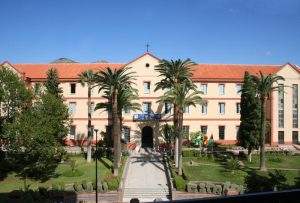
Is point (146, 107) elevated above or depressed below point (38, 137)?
above

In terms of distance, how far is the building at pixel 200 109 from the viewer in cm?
6078

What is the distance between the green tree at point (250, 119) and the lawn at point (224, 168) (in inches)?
89.7

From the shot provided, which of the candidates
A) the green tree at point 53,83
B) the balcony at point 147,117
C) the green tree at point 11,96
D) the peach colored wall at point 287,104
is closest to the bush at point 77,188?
the green tree at point 11,96

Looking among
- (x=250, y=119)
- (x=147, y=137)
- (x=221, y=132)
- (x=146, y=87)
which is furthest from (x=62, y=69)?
(x=250, y=119)

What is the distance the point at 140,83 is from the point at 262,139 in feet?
68.6

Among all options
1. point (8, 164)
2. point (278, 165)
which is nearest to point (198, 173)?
point (278, 165)

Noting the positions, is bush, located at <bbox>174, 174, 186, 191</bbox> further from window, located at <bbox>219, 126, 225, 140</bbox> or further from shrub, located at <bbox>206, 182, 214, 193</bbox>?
window, located at <bbox>219, 126, 225, 140</bbox>

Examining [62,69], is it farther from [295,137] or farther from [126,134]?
[295,137]

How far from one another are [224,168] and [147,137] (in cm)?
1738

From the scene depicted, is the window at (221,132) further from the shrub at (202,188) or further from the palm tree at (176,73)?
the shrub at (202,188)

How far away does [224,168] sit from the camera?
154 feet

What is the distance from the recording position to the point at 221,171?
45.4 m

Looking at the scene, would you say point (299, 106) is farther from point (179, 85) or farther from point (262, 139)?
point (179, 85)

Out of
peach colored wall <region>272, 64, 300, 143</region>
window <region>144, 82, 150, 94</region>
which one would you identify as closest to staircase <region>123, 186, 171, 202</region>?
window <region>144, 82, 150, 94</region>
